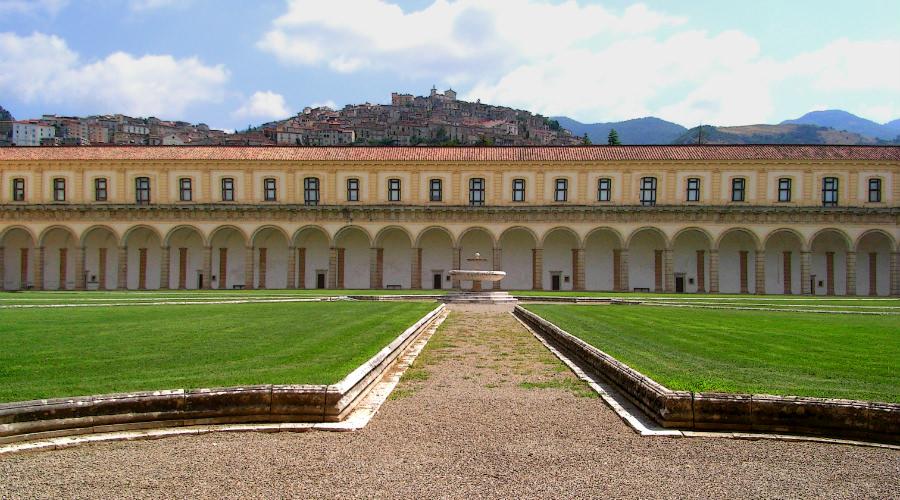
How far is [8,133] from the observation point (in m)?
157

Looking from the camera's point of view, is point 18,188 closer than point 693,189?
No

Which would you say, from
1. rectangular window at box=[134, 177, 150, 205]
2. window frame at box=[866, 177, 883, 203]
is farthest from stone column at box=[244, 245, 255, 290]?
window frame at box=[866, 177, 883, 203]

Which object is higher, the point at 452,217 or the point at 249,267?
the point at 452,217

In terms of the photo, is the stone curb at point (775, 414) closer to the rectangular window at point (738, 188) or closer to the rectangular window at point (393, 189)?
the rectangular window at point (393, 189)

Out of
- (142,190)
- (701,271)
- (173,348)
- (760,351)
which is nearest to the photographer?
(173,348)

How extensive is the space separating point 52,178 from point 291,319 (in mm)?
38862

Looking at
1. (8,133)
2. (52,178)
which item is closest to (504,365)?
(52,178)

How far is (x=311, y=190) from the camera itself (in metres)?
49.0

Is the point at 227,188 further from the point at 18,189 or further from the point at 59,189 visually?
the point at 18,189

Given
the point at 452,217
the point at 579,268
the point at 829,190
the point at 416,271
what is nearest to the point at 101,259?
the point at 416,271

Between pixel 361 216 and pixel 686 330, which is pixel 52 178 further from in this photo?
pixel 686 330

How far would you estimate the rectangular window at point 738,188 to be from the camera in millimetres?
46781

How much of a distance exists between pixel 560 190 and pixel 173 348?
3845cm

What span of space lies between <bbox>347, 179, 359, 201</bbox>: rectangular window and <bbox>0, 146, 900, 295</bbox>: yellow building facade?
13 centimetres
